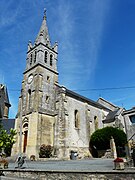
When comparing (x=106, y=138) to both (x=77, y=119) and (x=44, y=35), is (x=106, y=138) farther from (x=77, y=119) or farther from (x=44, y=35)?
(x=44, y=35)

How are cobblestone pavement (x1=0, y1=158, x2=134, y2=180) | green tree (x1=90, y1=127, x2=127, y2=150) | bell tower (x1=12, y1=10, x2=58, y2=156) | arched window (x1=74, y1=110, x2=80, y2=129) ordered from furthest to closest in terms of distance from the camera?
arched window (x1=74, y1=110, x2=80, y2=129), green tree (x1=90, y1=127, x2=127, y2=150), bell tower (x1=12, y1=10, x2=58, y2=156), cobblestone pavement (x1=0, y1=158, x2=134, y2=180)

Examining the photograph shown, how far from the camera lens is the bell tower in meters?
23.5

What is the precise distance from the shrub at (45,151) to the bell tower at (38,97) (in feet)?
1.81

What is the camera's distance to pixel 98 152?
1072 inches

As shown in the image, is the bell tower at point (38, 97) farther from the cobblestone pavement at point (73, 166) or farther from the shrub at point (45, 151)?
the cobblestone pavement at point (73, 166)

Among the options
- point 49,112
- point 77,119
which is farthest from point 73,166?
point 77,119

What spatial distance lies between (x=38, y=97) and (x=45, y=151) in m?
7.84

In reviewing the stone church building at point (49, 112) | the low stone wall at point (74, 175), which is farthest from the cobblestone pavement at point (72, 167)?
the stone church building at point (49, 112)

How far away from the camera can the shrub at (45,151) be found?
2194 cm

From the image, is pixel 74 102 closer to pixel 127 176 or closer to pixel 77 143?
pixel 77 143

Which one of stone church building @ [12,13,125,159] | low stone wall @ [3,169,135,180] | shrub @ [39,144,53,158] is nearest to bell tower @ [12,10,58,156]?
stone church building @ [12,13,125,159]

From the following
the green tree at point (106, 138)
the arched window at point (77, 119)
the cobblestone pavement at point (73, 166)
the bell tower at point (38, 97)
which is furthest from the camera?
the arched window at point (77, 119)

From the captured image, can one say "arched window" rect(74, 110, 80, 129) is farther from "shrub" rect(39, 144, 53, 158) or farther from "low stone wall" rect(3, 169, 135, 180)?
"low stone wall" rect(3, 169, 135, 180)

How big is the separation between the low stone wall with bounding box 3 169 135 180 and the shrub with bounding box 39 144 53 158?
12.1 metres
